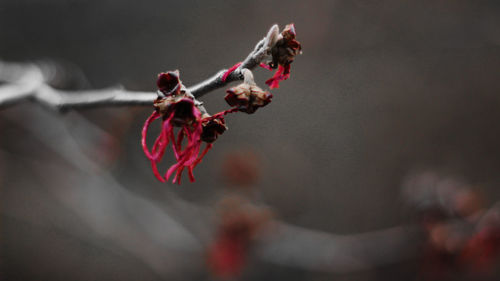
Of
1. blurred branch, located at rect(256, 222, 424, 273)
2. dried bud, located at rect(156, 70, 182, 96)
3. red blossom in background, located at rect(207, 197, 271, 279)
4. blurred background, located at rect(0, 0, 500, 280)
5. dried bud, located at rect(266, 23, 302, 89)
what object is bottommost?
dried bud, located at rect(156, 70, 182, 96)

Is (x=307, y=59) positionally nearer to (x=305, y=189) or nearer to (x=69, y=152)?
(x=305, y=189)

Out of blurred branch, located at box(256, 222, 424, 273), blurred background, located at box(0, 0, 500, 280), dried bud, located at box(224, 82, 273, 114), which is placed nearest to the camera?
dried bud, located at box(224, 82, 273, 114)

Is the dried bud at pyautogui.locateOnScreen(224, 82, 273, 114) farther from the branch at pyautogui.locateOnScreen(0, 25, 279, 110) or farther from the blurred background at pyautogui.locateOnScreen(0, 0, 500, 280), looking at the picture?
the blurred background at pyautogui.locateOnScreen(0, 0, 500, 280)

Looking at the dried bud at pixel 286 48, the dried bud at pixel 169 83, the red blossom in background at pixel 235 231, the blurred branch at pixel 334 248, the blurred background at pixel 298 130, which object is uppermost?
the blurred background at pixel 298 130

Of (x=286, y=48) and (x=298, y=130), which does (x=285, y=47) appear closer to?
(x=286, y=48)

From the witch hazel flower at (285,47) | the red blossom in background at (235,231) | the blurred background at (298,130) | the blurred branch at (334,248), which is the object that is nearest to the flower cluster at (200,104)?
the witch hazel flower at (285,47)

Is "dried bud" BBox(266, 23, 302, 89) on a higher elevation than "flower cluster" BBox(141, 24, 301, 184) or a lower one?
higher

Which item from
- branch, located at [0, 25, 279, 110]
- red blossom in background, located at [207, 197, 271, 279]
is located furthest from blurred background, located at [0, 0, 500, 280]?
branch, located at [0, 25, 279, 110]

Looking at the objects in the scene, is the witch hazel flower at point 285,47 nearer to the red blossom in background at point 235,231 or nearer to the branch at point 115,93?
the branch at point 115,93

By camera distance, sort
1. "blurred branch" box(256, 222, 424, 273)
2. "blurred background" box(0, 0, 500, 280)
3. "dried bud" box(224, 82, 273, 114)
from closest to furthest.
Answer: "dried bud" box(224, 82, 273, 114)
"blurred branch" box(256, 222, 424, 273)
"blurred background" box(0, 0, 500, 280)
